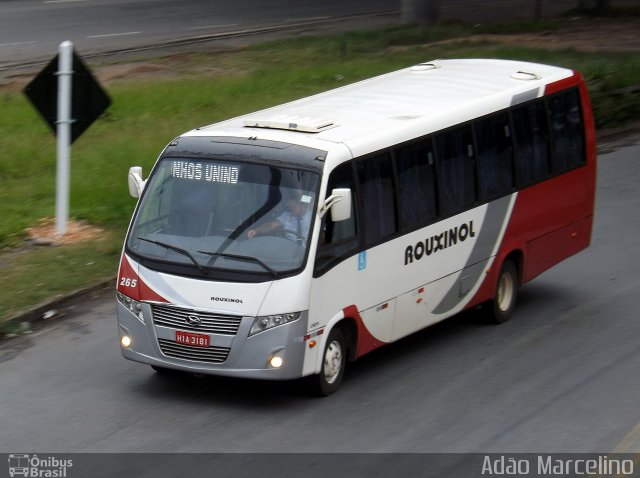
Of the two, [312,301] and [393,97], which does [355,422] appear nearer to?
[312,301]

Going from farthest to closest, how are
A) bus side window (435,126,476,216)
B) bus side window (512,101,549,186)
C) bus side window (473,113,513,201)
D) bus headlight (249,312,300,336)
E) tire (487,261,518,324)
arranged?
bus side window (512,101,549,186) → tire (487,261,518,324) → bus side window (473,113,513,201) → bus side window (435,126,476,216) → bus headlight (249,312,300,336)

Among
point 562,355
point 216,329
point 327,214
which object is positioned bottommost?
point 562,355

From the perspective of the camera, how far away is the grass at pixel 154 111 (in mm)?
15367

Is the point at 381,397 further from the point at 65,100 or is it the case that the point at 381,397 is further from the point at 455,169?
the point at 65,100

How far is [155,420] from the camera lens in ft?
35.3

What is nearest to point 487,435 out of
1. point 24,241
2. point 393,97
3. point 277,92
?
point 393,97

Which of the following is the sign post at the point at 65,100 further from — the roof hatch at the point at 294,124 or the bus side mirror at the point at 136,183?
the roof hatch at the point at 294,124

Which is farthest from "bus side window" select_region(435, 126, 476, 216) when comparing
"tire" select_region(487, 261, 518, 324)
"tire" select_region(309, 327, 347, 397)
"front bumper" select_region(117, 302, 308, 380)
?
"front bumper" select_region(117, 302, 308, 380)

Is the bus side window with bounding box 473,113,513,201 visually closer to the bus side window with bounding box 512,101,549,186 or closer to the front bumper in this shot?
the bus side window with bounding box 512,101,549,186

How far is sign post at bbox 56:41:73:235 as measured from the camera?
15.8 m

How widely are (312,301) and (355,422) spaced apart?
107 centimetres

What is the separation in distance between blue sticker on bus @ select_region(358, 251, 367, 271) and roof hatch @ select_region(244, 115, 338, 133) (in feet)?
3.84

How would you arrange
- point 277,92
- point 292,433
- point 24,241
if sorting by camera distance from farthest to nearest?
point 277,92 < point 24,241 < point 292,433
